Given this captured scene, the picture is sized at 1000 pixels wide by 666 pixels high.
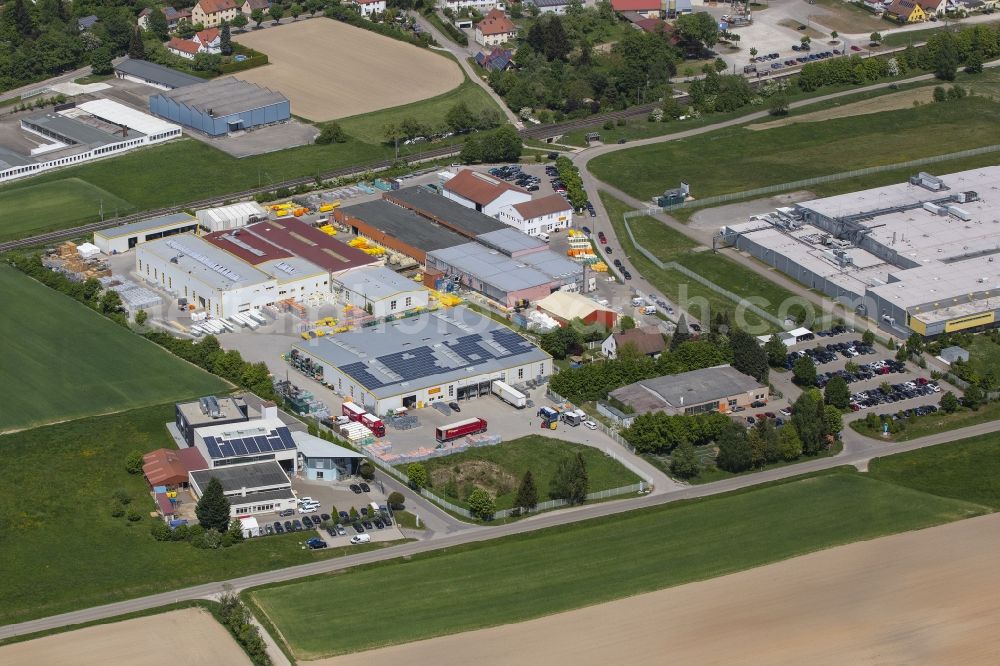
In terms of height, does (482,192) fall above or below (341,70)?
below

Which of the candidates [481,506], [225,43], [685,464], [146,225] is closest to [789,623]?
[685,464]

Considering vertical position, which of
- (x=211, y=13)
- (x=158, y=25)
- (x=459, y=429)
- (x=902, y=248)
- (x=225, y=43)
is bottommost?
(x=459, y=429)

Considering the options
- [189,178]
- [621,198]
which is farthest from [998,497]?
[189,178]

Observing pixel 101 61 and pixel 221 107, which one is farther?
pixel 101 61

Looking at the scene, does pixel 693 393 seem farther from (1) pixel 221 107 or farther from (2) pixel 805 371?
(1) pixel 221 107

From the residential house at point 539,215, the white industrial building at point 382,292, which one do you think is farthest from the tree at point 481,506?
the residential house at point 539,215

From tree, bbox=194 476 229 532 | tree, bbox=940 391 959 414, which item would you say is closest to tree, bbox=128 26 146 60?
tree, bbox=194 476 229 532

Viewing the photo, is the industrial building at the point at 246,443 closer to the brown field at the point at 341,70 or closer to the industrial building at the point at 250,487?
the industrial building at the point at 250,487
